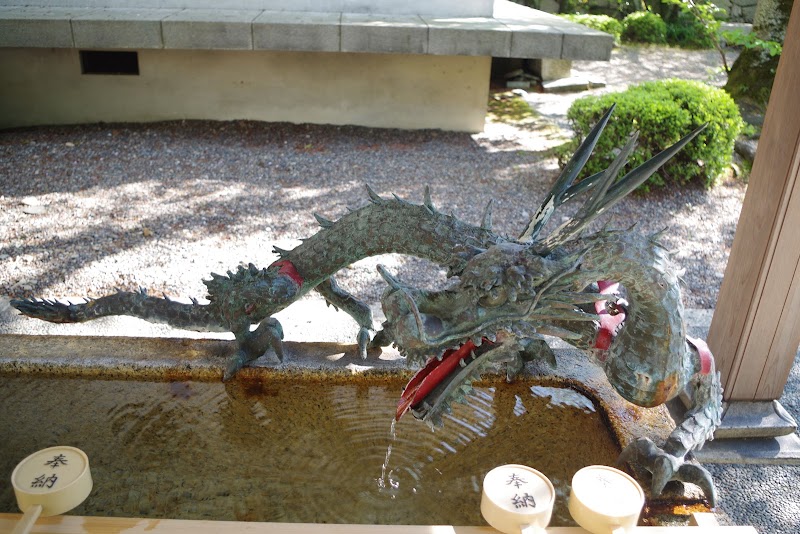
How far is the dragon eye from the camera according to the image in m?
1.93

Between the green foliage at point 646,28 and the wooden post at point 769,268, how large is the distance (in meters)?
12.3

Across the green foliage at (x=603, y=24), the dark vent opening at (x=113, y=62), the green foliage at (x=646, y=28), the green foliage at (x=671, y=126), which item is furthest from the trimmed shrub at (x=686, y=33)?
the dark vent opening at (x=113, y=62)

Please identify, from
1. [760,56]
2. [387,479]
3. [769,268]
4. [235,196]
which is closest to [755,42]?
[760,56]

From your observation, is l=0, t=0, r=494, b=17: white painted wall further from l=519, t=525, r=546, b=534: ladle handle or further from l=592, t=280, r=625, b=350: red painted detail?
l=519, t=525, r=546, b=534: ladle handle

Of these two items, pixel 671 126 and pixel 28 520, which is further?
pixel 671 126

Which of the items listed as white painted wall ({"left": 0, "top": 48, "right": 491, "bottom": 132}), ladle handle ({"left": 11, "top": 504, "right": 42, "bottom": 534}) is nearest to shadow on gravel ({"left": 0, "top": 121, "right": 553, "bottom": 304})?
white painted wall ({"left": 0, "top": 48, "right": 491, "bottom": 132})

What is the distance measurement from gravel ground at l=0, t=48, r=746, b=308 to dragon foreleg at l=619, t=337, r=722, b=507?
8.27ft

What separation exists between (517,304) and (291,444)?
1.15 metres

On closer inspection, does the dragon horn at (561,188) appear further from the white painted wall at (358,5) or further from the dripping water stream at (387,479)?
the white painted wall at (358,5)

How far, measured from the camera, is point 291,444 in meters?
2.61

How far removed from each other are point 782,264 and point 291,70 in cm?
607

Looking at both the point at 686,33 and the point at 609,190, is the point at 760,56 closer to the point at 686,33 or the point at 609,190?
the point at 686,33

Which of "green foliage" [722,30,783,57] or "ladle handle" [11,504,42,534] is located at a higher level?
"green foliage" [722,30,783,57]

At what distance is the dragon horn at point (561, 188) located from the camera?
226 centimetres
